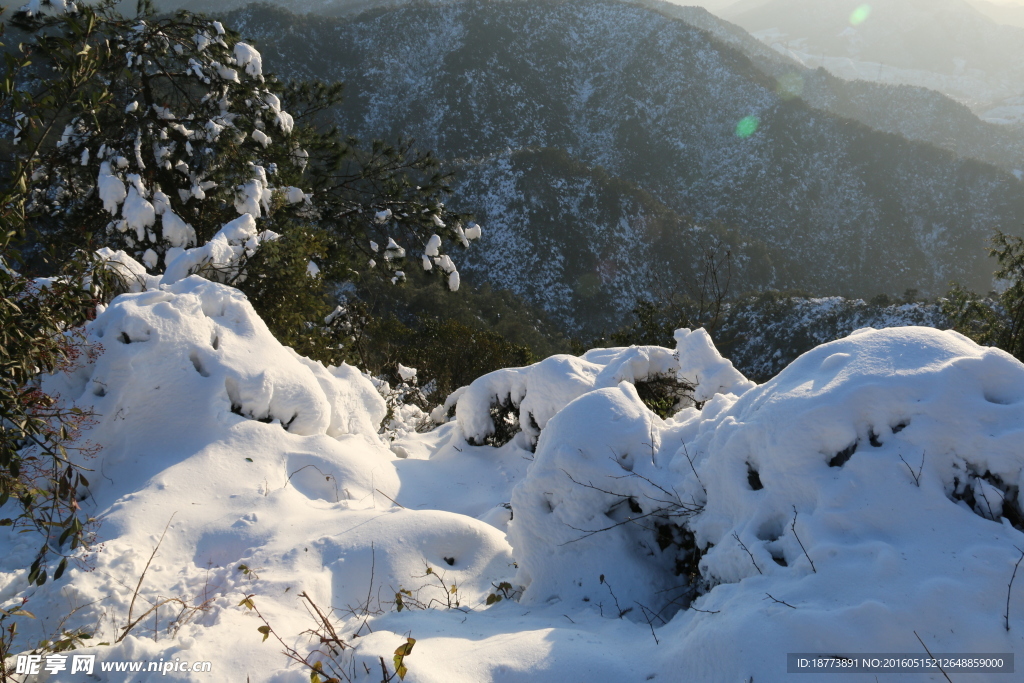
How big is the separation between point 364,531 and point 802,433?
2.25 m

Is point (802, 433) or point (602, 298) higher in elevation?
point (802, 433)

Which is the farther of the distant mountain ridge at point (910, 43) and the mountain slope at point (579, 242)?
the distant mountain ridge at point (910, 43)

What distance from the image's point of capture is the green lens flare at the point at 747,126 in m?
46.7

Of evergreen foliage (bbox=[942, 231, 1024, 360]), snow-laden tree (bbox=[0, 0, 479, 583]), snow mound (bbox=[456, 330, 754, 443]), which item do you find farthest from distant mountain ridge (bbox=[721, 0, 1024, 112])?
snow mound (bbox=[456, 330, 754, 443])

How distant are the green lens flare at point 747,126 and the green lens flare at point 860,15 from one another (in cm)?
9178

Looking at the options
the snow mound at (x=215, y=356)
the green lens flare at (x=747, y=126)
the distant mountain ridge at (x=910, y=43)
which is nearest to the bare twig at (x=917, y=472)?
the snow mound at (x=215, y=356)

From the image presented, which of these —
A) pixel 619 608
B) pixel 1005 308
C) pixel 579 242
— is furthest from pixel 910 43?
pixel 619 608

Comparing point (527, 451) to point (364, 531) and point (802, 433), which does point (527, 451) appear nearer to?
point (364, 531)

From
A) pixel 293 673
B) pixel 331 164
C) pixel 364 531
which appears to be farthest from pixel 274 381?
pixel 331 164

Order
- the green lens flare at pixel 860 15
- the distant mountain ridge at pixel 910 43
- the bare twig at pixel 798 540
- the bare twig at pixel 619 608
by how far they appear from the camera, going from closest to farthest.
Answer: the bare twig at pixel 798 540
the bare twig at pixel 619 608
the distant mountain ridge at pixel 910 43
the green lens flare at pixel 860 15

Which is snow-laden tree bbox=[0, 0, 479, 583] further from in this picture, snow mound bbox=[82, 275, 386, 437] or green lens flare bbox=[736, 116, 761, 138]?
green lens flare bbox=[736, 116, 761, 138]

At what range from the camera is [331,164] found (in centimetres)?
868

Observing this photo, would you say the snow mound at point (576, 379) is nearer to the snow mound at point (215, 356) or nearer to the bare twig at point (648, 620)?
the snow mound at point (215, 356)

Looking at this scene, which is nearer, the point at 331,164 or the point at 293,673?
the point at 293,673
